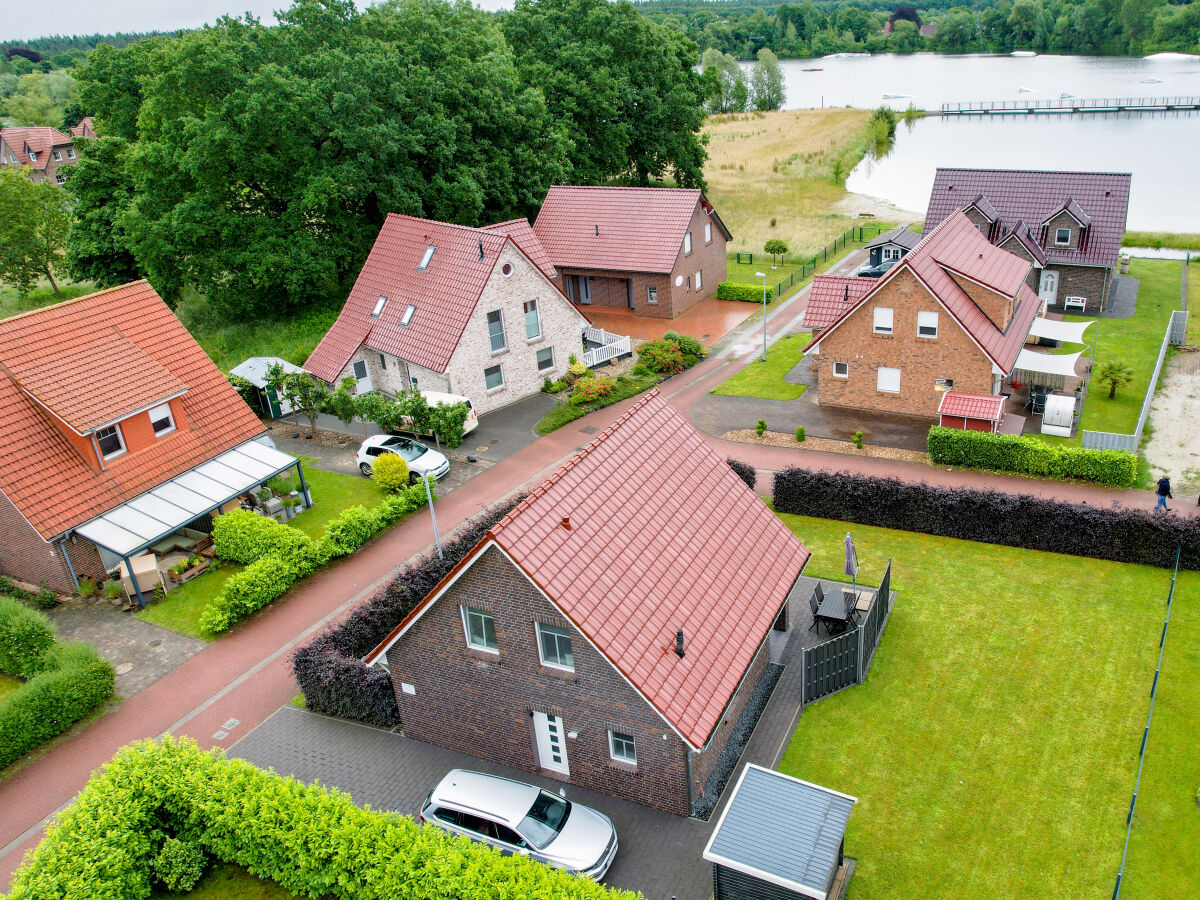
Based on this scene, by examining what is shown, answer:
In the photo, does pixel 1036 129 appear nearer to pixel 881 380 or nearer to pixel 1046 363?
pixel 1046 363

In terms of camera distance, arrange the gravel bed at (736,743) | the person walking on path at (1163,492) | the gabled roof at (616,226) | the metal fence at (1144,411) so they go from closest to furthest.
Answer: the gravel bed at (736,743) < the person walking on path at (1163,492) < the metal fence at (1144,411) < the gabled roof at (616,226)

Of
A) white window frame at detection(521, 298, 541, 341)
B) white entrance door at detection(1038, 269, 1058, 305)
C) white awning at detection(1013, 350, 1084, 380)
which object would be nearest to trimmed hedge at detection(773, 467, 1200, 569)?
white awning at detection(1013, 350, 1084, 380)

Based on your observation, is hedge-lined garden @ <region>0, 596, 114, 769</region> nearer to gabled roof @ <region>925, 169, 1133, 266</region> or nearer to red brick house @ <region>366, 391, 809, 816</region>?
red brick house @ <region>366, 391, 809, 816</region>

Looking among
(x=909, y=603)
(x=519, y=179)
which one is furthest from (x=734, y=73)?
(x=909, y=603)

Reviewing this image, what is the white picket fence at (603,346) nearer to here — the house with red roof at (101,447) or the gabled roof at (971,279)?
the gabled roof at (971,279)

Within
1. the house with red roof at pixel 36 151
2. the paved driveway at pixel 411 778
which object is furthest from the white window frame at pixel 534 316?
the house with red roof at pixel 36 151

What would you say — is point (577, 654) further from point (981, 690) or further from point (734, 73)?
point (734, 73)

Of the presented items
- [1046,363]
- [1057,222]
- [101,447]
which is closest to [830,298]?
[1046,363]
